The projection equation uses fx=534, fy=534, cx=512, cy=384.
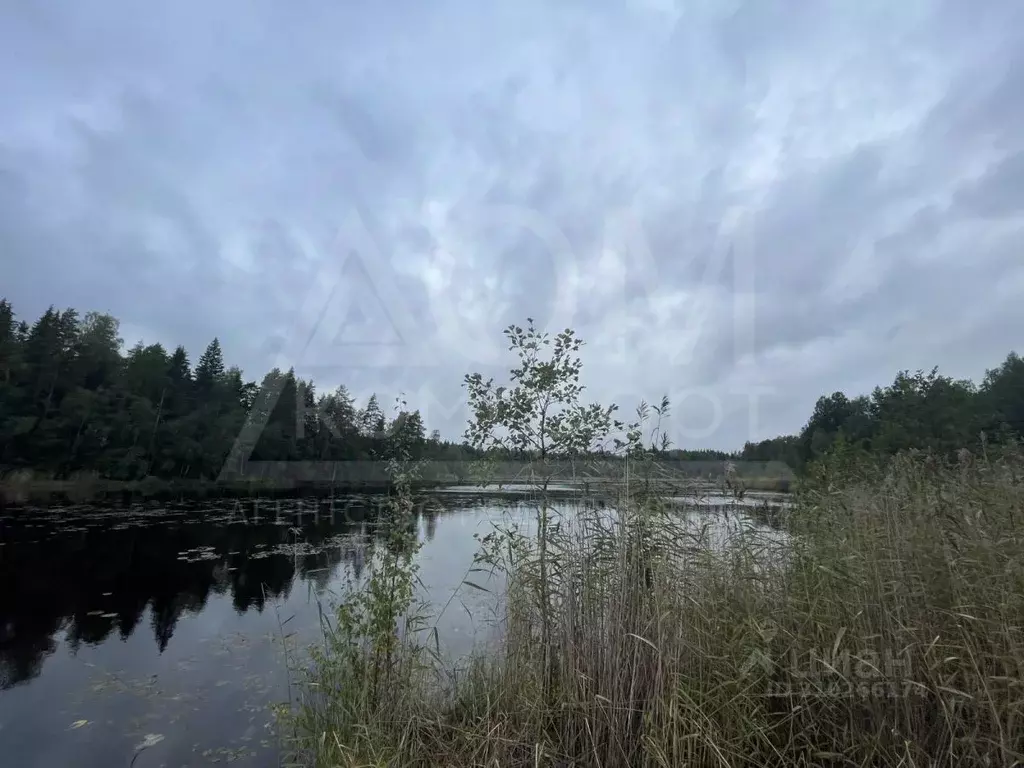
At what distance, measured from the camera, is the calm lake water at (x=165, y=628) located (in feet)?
18.0

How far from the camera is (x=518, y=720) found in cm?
382

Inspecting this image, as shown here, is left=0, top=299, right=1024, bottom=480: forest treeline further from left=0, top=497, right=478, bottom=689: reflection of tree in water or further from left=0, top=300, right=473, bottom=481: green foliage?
left=0, top=497, right=478, bottom=689: reflection of tree in water

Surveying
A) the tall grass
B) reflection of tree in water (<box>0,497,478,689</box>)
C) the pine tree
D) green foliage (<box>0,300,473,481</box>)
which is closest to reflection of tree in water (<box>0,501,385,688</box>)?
reflection of tree in water (<box>0,497,478,689</box>)

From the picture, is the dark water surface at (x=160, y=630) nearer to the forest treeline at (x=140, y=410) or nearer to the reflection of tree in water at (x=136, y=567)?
the reflection of tree in water at (x=136, y=567)

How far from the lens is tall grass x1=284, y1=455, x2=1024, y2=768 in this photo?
291 cm

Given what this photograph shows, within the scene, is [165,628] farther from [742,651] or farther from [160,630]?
[742,651]

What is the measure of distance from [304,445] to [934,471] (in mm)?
55603

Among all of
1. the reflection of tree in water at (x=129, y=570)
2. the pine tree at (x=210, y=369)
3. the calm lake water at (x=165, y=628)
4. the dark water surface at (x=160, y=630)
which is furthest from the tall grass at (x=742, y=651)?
the pine tree at (x=210, y=369)

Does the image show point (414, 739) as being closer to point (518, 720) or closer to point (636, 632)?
point (518, 720)

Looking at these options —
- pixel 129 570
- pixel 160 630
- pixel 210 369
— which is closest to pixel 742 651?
pixel 160 630

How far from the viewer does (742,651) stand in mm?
3367

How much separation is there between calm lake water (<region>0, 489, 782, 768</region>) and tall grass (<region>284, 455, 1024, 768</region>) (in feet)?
2.61

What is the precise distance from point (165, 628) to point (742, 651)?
9.37m

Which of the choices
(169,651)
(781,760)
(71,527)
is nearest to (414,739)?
(781,760)
